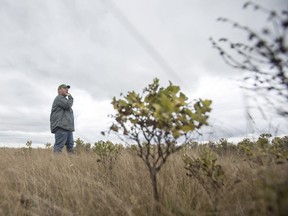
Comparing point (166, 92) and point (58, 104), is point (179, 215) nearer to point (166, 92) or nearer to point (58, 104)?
→ point (166, 92)

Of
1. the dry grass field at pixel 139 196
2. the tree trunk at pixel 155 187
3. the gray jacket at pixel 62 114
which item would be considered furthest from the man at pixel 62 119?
the tree trunk at pixel 155 187

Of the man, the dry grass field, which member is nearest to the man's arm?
the man

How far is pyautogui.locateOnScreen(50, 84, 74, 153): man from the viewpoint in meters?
6.65

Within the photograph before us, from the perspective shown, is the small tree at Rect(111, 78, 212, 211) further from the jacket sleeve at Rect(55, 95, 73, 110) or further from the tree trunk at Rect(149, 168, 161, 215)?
the jacket sleeve at Rect(55, 95, 73, 110)

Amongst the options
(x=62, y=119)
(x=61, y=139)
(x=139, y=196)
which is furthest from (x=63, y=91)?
(x=139, y=196)

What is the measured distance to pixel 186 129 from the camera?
1.65 m

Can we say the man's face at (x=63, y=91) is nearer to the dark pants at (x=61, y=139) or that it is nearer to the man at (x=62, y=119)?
the man at (x=62, y=119)

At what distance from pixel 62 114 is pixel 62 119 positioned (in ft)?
0.44

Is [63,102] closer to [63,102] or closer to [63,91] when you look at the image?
[63,102]

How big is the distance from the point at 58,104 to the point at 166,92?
545 centimetres

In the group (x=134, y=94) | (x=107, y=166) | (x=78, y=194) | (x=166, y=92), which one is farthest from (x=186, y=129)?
(x=107, y=166)

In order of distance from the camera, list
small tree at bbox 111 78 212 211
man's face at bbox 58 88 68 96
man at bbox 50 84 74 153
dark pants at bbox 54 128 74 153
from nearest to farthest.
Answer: small tree at bbox 111 78 212 211
dark pants at bbox 54 128 74 153
man at bbox 50 84 74 153
man's face at bbox 58 88 68 96

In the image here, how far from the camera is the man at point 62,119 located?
262 inches

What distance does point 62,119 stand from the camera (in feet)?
22.1
